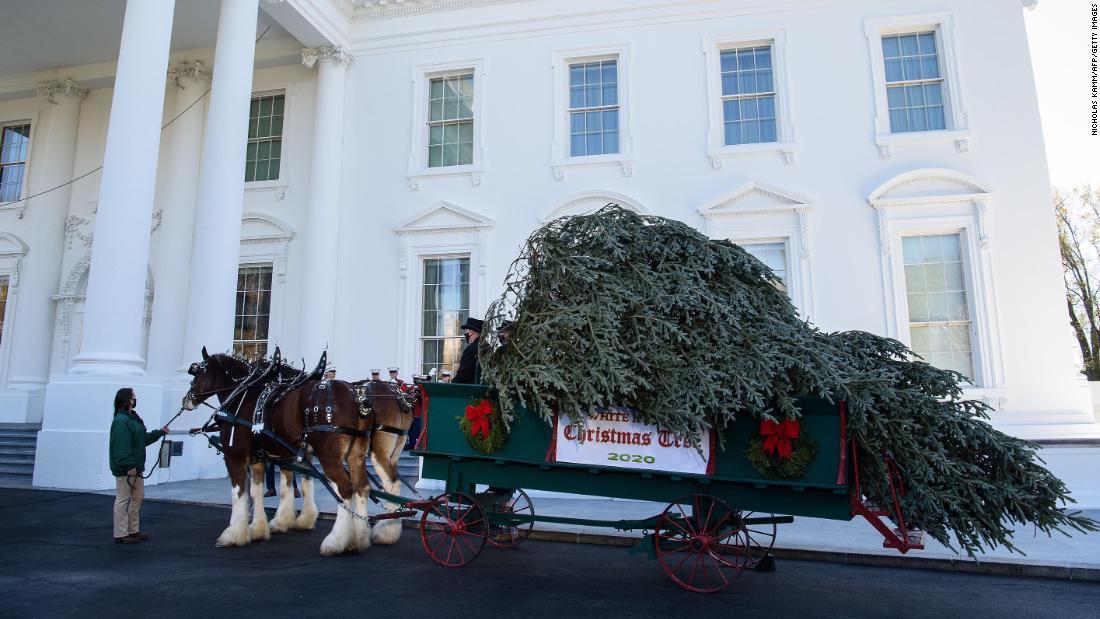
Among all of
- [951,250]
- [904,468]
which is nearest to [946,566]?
[904,468]

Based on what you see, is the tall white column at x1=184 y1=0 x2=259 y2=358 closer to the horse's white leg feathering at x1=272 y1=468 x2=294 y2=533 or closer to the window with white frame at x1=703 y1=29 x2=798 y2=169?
the horse's white leg feathering at x1=272 y1=468 x2=294 y2=533

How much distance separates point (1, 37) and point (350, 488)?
49.6 feet

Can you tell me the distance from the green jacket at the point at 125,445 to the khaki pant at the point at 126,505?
11cm

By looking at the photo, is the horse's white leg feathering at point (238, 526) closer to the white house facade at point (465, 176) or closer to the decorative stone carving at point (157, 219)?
the white house facade at point (465, 176)

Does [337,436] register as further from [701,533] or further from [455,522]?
[701,533]

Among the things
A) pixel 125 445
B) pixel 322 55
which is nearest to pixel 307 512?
pixel 125 445

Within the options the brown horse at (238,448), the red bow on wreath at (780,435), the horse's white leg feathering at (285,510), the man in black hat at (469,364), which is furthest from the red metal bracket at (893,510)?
the horse's white leg feathering at (285,510)

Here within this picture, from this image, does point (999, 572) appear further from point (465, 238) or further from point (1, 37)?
point (1, 37)

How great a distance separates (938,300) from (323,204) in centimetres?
1165

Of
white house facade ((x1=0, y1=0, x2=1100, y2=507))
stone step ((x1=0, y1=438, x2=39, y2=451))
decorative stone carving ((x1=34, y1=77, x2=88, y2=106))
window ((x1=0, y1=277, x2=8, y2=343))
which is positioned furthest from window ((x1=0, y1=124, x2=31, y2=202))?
stone step ((x1=0, y1=438, x2=39, y2=451))

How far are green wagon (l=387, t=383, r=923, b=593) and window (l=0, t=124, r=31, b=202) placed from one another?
15.7 metres

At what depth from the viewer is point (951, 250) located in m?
11.4

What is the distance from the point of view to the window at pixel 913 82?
1188cm

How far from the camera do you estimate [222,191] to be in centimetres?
1140
